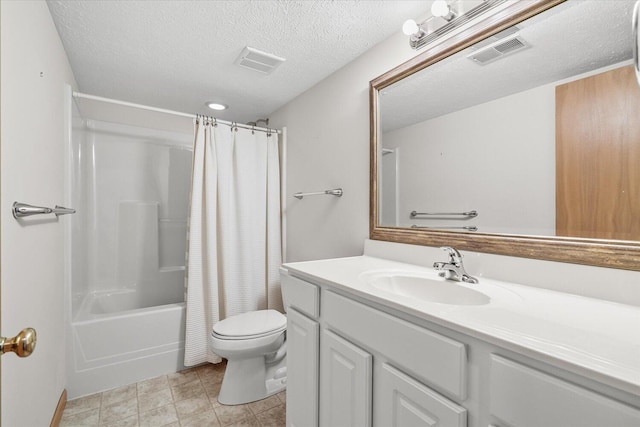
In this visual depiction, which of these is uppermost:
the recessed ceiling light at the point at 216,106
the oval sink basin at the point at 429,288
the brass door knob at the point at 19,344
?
the recessed ceiling light at the point at 216,106

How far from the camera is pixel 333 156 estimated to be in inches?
78.8

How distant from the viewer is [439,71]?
1.37 metres

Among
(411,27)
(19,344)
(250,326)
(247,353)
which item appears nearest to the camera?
(19,344)

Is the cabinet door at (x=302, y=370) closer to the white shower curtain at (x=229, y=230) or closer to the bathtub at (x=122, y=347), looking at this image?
the white shower curtain at (x=229, y=230)

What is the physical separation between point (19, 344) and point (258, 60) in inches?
70.4

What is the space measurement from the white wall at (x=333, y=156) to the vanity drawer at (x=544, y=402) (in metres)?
1.14

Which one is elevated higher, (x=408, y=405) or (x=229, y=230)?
(x=229, y=230)

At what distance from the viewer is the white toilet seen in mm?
1674

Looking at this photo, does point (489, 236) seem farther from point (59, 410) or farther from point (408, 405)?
point (59, 410)

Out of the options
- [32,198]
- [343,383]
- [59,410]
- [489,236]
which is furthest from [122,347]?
[489,236]

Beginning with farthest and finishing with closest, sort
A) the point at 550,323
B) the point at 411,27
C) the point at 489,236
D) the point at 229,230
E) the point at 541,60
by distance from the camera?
the point at 229,230 < the point at 411,27 < the point at 489,236 < the point at 541,60 < the point at 550,323

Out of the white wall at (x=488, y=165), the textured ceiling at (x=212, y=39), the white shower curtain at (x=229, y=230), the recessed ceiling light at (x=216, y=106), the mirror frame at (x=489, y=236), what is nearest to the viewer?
the mirror frame at (x=489, y=236)

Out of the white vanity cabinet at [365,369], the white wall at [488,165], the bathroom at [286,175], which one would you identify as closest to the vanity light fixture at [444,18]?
the bathroom at [286,175]

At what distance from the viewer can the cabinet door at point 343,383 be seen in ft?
2.99
